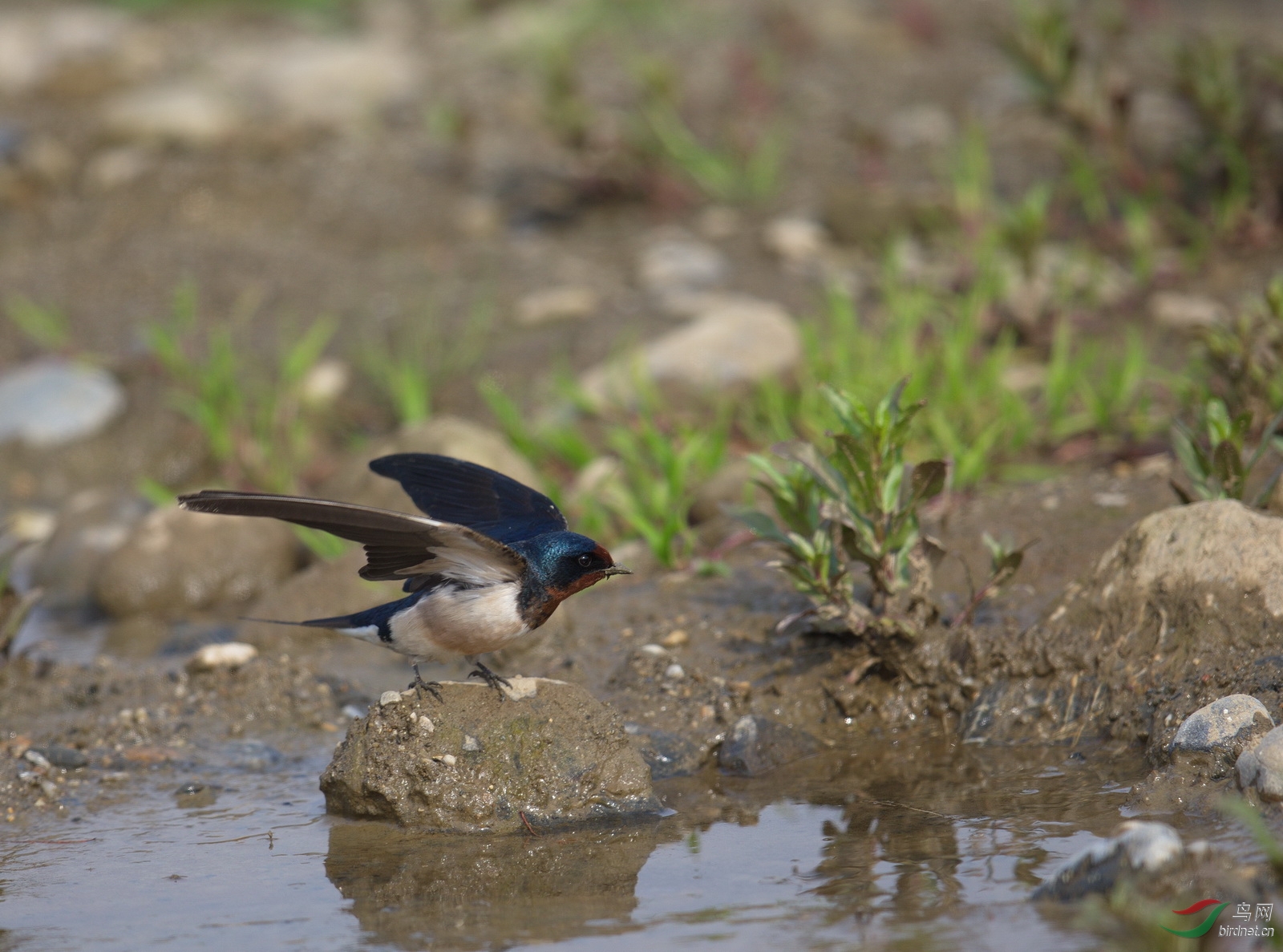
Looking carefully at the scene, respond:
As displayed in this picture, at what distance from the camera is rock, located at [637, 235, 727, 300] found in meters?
7.95

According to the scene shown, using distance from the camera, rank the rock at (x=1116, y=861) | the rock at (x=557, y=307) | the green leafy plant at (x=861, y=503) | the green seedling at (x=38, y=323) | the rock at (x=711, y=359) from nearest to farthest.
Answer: the rock at (x=1116, y=861) < the green leafy plant at (x=861, y=503) < the rock at (x=711, y=359) < the green seedling at (x=38, y=323) < the rock at (x=557, y=307)

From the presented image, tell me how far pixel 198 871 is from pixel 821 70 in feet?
27.4

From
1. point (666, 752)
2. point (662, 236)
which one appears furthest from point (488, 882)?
point (662, 236)

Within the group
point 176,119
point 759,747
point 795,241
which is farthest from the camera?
point 176,119

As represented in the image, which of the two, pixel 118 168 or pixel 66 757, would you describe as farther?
pixel 118 168

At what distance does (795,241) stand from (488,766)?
5.07m

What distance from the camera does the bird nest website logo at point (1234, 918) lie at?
2510 mm

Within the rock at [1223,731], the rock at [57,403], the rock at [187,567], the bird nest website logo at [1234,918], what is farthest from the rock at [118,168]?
the bird nest website logo at [1234,918]

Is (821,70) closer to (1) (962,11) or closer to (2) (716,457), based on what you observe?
(1) (962,11)

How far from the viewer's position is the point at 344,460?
681cm

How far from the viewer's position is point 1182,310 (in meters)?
6.77

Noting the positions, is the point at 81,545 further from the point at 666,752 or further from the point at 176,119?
the point at 176,119

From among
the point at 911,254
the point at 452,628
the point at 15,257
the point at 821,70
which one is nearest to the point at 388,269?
the point at 15,257

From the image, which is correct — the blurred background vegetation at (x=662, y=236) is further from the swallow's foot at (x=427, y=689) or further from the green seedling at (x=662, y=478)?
the swallow's foot at (x=427, y=689)
